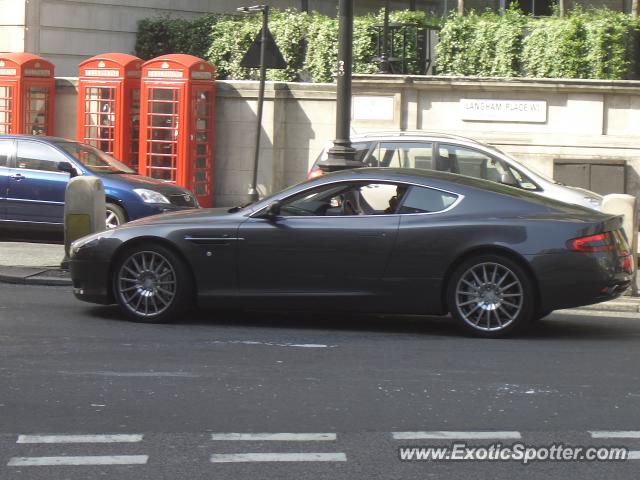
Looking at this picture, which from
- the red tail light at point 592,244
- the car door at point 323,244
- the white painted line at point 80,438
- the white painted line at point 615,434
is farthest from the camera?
the car door at point 323,244

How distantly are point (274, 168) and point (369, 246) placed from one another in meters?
10.4

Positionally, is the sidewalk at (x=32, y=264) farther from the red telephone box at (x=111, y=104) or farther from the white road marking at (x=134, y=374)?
the white road marking at (x=134, y=374)

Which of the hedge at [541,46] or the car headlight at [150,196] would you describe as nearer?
the car headlight at [150,196]

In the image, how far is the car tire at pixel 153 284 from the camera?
9.92m

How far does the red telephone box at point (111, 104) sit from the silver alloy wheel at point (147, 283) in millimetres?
9953

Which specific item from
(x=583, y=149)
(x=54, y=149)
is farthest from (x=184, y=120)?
(x=583, y=149)

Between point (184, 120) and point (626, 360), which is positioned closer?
point (626, 360)

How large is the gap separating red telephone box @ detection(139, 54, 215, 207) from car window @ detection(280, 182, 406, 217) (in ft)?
31.2

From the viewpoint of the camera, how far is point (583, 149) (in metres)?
18.6

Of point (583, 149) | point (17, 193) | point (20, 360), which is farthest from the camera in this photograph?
point (583, 149)

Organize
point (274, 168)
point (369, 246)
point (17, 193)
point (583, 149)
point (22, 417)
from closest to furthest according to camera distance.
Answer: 1. point (22, 417)
2. point (369, 246)
3. point (17, 193)
4. point (583, 149)
5. point (274, 168)

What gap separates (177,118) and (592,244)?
10908 mm

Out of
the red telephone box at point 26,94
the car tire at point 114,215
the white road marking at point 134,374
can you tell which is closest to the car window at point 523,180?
the car tire at point 114,215

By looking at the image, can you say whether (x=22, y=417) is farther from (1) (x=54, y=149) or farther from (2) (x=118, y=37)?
(2) (x=118, y=37)
